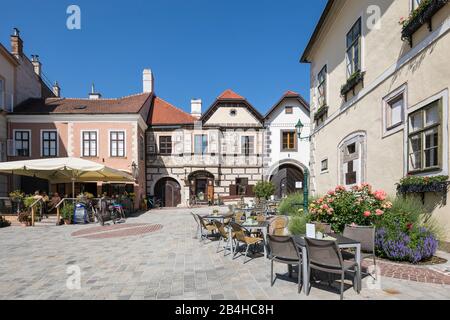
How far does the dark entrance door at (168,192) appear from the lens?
22656 millimetres

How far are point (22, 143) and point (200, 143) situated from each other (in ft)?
39.4

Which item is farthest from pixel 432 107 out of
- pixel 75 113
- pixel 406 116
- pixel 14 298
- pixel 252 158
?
pixel 75 113

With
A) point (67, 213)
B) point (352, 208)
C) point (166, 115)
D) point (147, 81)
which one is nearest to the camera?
point (352, 208)

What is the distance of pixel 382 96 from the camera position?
7.80 metres

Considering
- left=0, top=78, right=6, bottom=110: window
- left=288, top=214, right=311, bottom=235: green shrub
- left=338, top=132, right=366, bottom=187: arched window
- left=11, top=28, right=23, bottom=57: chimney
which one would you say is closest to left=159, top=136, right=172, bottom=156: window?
left=0, top=78, right=6, bottom=110: window

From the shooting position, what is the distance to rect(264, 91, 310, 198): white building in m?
22.5

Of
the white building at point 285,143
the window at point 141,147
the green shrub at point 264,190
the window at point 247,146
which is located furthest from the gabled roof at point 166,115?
the green shrub at point 264,190

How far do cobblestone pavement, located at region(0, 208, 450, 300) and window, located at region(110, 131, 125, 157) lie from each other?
438 inches

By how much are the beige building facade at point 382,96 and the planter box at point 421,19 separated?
0.02m

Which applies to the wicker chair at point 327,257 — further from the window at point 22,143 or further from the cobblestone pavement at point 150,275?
the window at point 22,143

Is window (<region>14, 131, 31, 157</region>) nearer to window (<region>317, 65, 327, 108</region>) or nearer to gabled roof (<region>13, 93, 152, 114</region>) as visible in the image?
gabled roof (<region>13, 93, 152, 114</region>)

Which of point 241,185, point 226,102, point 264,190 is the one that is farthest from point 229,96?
point 264,190

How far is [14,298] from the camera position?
14.1 feet

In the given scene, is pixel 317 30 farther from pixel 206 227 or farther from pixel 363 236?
pixel 363 236
